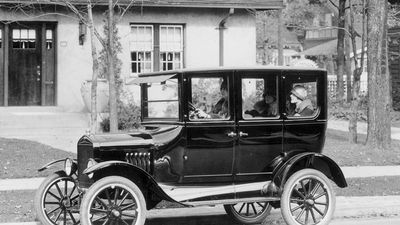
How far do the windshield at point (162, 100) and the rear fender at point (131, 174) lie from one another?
0.90 metres

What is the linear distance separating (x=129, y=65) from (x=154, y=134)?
13.1 m

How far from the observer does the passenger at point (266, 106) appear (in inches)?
316

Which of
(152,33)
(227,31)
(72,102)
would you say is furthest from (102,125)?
(227,31)

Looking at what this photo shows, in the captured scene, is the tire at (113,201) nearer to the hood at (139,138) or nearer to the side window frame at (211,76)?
the hood at (139,138)

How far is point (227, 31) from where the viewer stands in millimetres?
21562

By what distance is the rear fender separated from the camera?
7.11 meters

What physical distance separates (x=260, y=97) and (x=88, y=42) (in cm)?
1291

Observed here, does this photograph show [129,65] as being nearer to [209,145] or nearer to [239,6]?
[239,6]

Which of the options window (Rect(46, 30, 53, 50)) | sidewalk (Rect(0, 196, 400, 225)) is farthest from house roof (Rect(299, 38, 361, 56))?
sidewalk (Rect(0, 196, 400, 225))

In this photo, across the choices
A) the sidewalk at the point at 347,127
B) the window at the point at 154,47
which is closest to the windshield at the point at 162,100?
the window at the point at 154,47

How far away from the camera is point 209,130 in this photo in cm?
770

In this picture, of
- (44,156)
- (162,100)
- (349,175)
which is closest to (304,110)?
(162,100)

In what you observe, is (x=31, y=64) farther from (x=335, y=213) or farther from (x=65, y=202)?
(x=335, y=213)

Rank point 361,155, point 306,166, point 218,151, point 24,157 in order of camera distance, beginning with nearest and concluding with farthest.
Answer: point 218,151 → point 306,166 → point 24,157 → point 361,155
